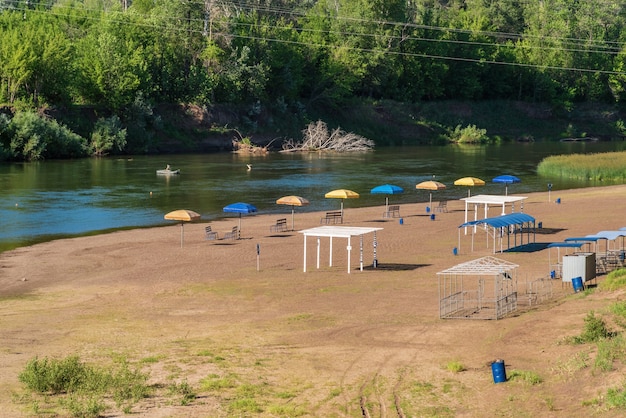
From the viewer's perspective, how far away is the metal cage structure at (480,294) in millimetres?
34688

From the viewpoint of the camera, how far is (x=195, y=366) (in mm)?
28344

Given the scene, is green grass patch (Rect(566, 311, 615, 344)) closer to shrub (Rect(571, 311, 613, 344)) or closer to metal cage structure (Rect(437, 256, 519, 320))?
shrub (Rect(571, 311, 613, 344))

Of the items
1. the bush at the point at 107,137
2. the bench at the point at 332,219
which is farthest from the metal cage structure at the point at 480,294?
the bush at the point at 107,137

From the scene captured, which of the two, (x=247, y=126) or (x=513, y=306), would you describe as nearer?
(x=513, y=306)

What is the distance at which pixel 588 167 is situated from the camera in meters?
95.1

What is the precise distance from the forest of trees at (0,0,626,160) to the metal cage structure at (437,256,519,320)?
77.1m

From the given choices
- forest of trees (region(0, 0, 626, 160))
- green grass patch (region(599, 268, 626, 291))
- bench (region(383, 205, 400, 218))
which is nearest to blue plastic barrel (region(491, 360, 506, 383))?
green grass patch (region(599, 268, 626, 291))

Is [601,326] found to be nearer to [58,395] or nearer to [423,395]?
[423,395]

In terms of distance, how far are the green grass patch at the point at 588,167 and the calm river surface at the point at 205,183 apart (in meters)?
2.37

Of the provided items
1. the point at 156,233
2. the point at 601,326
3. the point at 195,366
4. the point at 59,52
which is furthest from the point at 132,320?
the point at 59,52

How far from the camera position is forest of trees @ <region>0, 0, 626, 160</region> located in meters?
122

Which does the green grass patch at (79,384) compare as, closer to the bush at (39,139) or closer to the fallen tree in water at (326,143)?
the bush at (39,139)

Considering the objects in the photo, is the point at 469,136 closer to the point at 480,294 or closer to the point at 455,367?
the point at 480,294

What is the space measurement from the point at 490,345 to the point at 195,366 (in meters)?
8.89
